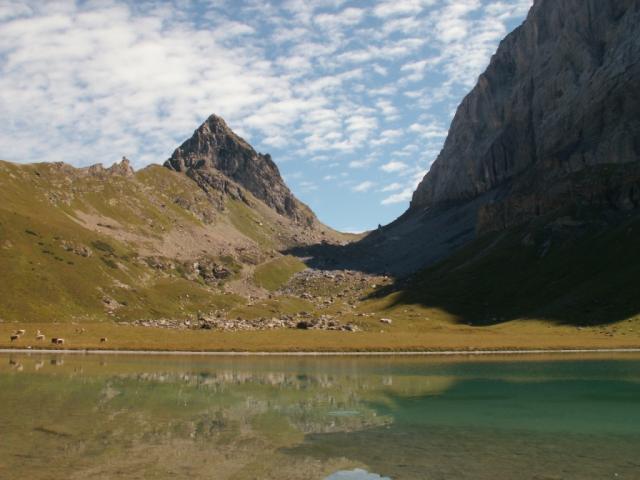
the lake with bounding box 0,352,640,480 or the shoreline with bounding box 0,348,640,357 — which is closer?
the lake with bounding box 0,352,640,480

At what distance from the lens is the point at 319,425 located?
37500 millimetres

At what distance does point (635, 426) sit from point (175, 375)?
1915 inches

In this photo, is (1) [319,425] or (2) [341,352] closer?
(1) [319,425]

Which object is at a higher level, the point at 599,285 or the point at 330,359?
the point at 599,285

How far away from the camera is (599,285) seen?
171250 millimetres

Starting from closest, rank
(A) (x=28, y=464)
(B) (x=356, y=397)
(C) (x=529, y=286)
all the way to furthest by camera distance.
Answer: (A) (x=28, y=464) < (B) (x=356, y=397) < (C) (x=529, y=286)

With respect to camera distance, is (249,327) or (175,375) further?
(249,327)

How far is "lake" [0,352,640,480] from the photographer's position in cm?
2625

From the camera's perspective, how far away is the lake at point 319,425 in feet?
86.1

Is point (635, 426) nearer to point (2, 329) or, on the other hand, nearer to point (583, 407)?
point (583, 407)

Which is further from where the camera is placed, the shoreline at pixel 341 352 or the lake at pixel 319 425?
the shoreline at pixel 341 352

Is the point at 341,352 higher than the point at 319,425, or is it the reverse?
the point at 319,425

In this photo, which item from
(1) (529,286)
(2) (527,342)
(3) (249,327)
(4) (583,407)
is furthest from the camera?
(1) (529,286)

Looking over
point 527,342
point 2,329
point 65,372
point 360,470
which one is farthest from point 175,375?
point 2,329
